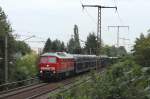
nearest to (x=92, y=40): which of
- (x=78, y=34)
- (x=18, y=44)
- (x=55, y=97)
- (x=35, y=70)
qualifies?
(x=78, y=34)

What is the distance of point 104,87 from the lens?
9.16 meters

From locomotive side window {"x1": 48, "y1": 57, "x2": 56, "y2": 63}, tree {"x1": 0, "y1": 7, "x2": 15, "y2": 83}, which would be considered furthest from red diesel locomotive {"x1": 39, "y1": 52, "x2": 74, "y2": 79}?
tree {"x1": 0, "y1": 7, "x2": 15, "y2": 83}

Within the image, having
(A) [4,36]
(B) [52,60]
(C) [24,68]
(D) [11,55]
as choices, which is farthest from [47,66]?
(A) [4,36]

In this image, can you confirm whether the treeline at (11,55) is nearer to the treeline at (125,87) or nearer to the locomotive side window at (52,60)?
the locomotive side window at (52,60)

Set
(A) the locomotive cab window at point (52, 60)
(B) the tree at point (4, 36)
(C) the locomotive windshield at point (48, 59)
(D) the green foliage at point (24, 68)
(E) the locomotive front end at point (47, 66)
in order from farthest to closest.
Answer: (C) the locomotive windshield at point (48, 59), (A) the locomotive cab window at point (52, 60), (E) the locomotive front end at point (47, 66), (D) the green foliage at point (24, 68), (B) the tree at point (4, 36)

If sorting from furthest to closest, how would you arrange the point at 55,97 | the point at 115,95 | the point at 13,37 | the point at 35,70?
the point at 35,70 < the point at 13,37 < the point at 55,97 < the point at 115,95

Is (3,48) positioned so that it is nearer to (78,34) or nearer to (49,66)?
(49,66)

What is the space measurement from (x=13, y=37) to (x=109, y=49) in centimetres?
6551

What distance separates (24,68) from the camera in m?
47.9

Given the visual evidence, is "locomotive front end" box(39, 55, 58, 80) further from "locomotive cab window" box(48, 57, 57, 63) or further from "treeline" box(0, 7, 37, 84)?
"treeline" box(0, 7, 37, 84)

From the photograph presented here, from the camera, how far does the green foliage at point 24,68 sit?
4556 cm

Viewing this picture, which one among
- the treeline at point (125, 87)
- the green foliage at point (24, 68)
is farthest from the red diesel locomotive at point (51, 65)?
the treeline at point (125, 87)

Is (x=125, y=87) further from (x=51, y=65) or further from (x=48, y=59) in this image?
(x=48, y=59)

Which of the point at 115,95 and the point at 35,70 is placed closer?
the point at 115,95
